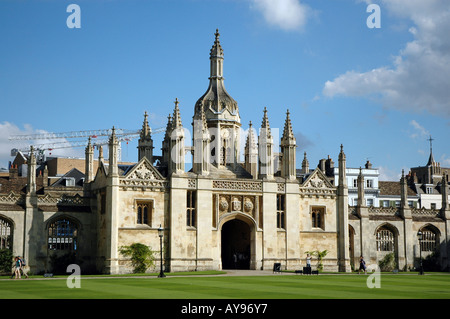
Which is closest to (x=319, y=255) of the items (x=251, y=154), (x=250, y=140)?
(x=251, y=154)

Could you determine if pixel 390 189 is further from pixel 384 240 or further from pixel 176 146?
pixel 176 146

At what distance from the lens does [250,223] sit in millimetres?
58250

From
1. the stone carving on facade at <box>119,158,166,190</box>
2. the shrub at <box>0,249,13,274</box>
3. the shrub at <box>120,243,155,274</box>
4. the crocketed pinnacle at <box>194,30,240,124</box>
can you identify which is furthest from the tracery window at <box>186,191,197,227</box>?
the shrub at <box>0,249,13,274</box>

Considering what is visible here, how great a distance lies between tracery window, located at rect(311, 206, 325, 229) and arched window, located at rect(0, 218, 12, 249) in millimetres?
A: 25863

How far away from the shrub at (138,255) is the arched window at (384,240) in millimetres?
24604

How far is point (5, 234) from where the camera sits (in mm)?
51625

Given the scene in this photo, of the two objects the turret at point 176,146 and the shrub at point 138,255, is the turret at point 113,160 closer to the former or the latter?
the turret at point 176,146

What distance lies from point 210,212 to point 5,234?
1595 cm

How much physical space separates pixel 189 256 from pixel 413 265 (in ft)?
78.8

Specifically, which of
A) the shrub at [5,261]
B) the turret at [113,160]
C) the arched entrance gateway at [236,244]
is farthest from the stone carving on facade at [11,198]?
the arched entrance gateway at [236,244]

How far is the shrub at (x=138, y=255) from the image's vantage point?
52.7 metres

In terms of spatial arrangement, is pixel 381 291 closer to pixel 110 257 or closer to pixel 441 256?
pixel 110 257
